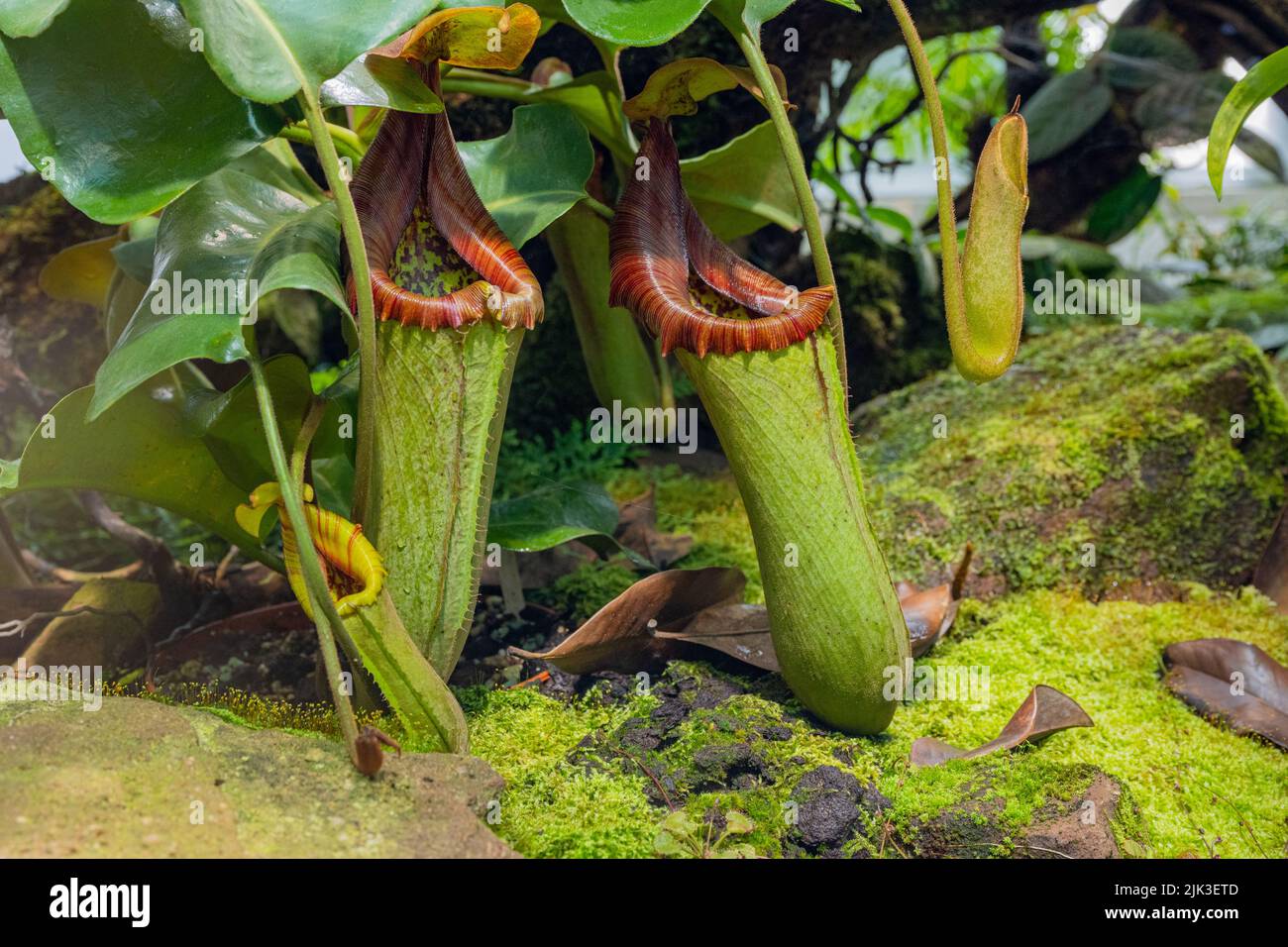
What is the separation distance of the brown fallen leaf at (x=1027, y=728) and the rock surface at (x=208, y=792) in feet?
2.27

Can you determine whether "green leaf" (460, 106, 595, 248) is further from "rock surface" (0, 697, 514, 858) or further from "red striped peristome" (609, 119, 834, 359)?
"rock surface" (0, 697, 514, 858)

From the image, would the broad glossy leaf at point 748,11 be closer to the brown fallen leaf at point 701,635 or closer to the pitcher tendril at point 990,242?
the pitcher tendril at point 990,242

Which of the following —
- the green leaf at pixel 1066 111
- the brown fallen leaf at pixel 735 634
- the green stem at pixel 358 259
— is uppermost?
the green leaf at pixel 1066 111

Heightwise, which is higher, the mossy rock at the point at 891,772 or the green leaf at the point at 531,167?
the green leaf at the point at 531,167

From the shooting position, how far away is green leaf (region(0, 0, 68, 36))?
3.86 feet

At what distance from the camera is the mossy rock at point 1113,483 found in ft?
7.38

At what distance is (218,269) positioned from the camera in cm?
142

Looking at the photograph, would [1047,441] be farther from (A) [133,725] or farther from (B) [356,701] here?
(A) [133,725]

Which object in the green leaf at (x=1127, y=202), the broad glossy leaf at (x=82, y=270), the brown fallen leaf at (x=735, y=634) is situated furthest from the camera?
the green leaf at (x=1127, y=202)

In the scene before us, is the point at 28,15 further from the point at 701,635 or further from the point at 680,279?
the point at 701,635

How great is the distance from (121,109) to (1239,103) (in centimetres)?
167

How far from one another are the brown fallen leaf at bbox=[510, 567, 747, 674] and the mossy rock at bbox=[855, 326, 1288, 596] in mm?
554

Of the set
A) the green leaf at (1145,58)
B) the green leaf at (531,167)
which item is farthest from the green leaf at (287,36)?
the green leaf at (1145,58)

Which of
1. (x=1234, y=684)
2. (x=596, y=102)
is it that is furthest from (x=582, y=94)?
(x=1234, y=684)
